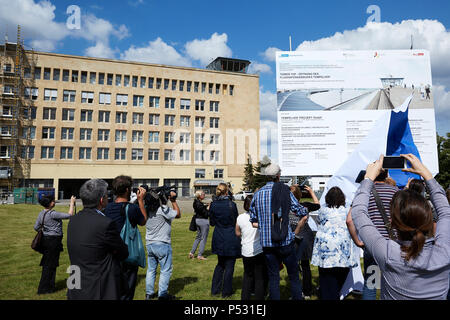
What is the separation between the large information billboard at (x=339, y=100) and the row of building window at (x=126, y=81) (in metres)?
48.3

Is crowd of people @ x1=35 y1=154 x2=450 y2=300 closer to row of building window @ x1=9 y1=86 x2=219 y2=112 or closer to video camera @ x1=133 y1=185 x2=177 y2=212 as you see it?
video camera @ x1=133 y1=185 x2=177 y2=212

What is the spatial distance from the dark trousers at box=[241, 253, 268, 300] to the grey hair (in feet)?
8.28

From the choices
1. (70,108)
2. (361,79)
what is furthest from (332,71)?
(70,108)

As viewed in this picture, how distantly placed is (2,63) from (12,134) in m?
10.1

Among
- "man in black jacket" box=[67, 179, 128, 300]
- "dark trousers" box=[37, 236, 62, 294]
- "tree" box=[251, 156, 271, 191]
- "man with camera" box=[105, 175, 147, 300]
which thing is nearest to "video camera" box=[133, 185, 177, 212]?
"man with camera" box=[105, 175, 147, 300]

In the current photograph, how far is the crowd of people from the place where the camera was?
1.91 m

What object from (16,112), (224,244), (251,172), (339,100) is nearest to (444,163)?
(251,172)

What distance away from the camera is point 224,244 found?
5656 millimetres

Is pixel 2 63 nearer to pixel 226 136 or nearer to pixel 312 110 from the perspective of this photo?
pixel 226 136

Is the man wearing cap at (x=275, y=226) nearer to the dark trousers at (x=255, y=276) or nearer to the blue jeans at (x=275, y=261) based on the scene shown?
the blue jeans at (x=275, y=261)

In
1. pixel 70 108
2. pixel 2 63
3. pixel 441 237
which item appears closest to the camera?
pixel 441 237

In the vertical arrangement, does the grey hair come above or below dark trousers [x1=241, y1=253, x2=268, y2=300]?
above

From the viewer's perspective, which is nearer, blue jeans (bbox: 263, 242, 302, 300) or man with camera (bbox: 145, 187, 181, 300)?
blue jeans (bbox: 263, 242, 302, 300)
